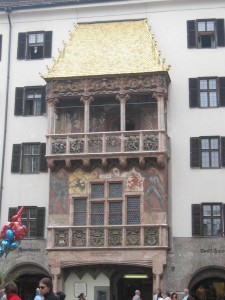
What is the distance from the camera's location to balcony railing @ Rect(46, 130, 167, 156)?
29.7 meters

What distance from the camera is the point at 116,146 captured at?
98.5 ft

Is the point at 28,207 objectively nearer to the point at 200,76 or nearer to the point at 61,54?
the point at 61,54

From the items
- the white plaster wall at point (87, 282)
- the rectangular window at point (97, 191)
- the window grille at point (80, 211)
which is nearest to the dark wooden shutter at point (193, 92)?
the rectangular window at point (97, 191)

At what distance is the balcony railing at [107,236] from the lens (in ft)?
94.5

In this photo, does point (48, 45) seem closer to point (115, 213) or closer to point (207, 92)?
point (207, 92)

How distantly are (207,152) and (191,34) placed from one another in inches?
275

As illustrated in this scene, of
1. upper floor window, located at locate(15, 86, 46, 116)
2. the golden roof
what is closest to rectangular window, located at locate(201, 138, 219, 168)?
the golden roof

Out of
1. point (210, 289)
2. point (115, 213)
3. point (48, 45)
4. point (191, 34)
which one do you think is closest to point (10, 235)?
point (115, 213)

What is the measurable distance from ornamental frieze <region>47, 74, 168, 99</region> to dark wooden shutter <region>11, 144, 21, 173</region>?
→ 3837mm

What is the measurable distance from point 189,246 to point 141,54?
35.3 ft

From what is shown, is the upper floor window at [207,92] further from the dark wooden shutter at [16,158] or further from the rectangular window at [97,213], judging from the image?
the dark wooden shutter at [16,158]

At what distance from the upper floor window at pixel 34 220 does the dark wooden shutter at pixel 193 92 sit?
1017cm

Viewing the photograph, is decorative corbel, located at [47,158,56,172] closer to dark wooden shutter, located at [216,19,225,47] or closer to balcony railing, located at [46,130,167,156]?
balcony railing, located at [46,130,167,156]

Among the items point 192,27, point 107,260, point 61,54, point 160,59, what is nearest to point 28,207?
point 107,260
